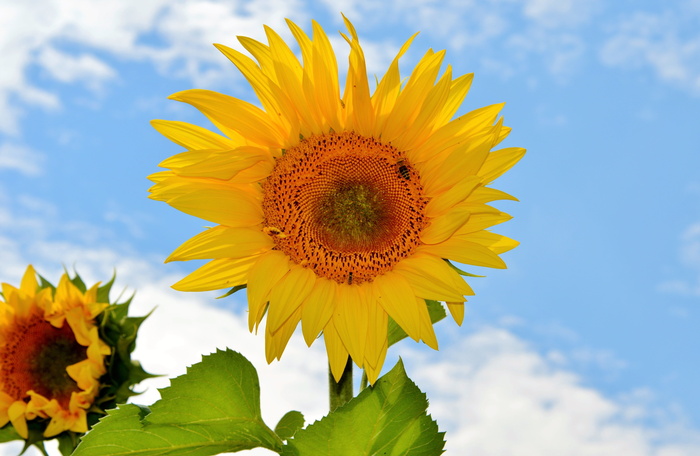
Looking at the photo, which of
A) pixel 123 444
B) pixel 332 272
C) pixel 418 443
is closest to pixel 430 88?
pixel 332 272

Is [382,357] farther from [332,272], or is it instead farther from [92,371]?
[92,371]

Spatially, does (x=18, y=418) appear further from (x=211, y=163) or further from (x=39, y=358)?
(x=211, y=163)

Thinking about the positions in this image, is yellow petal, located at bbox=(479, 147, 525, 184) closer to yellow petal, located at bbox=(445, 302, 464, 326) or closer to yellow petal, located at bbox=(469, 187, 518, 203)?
yellow petal, located at bbox=(469, 187, 518, 203)

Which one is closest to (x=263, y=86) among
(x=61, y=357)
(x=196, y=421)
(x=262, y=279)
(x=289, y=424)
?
(x=262, y=279)

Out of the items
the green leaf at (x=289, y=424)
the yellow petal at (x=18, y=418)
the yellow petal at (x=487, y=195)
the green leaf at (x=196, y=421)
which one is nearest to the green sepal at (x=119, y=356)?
the yellow petal at (x=18, y=418)

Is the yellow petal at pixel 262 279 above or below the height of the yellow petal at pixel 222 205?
below

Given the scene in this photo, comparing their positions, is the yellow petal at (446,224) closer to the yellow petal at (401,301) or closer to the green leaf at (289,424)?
the yellow petal at (401,301)

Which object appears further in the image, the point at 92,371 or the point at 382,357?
the point at 92,371
